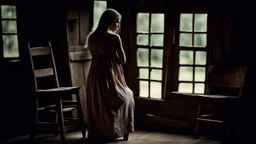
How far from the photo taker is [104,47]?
521 cm

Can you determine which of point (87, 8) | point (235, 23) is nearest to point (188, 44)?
point (235, 23)

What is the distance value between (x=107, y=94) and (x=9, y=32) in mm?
1842

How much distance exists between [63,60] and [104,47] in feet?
3.63

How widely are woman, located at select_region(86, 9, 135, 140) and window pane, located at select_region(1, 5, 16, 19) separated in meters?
1.40

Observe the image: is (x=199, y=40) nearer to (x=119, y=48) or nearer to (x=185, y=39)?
(x=185, y=39)

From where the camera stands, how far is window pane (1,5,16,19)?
19.2 feet

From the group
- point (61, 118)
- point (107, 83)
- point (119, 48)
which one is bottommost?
point (61, 118)

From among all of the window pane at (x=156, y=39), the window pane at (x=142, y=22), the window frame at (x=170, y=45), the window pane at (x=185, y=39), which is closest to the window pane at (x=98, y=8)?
the window pane at (x=142, y=22)

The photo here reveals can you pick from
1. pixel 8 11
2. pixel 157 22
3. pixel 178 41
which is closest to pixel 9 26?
pixel 8 11

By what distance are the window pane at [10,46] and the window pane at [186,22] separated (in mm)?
2495

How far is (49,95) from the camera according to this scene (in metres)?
5.32

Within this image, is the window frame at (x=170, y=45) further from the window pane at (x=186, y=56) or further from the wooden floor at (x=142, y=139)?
the wooden floor at (x=142, y=139)

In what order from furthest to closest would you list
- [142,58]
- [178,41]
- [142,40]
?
[142,58] < [142,40] < [178,41]

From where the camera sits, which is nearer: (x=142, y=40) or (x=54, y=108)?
(x=54, y=108)
